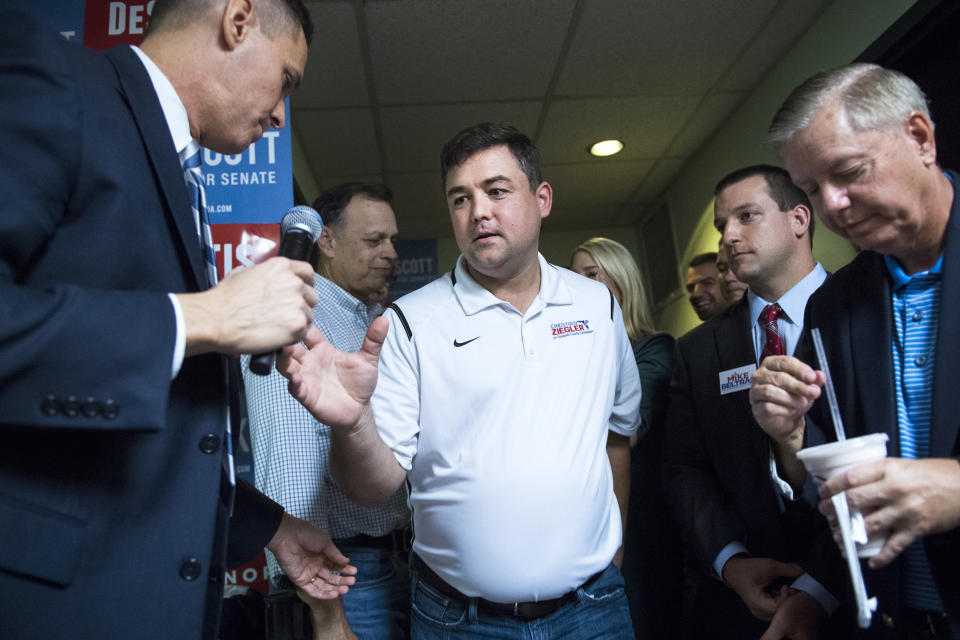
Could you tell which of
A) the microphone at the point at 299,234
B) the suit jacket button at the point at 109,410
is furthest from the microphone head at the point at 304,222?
the suit jacket button at the point at 109,410

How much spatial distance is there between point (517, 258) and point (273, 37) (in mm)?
889

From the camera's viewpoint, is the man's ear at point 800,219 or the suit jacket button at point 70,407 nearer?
the suit jacket button at point 70,407

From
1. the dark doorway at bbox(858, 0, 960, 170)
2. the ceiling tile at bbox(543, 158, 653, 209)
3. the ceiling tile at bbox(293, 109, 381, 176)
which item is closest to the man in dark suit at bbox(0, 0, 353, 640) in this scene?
the dark doorway at bbox(858, 0, 960, 170)

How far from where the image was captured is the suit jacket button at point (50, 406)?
75 cm

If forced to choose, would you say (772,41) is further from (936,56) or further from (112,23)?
(112,23)

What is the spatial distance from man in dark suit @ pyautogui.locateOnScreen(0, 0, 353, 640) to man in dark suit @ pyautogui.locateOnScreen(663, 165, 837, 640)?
123 centimetres

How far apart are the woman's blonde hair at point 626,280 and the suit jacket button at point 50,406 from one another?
239cm

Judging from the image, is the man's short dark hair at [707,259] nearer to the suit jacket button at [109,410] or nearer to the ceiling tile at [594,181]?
the ceiling tile at [594,181]

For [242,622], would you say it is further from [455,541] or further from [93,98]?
[93,98]

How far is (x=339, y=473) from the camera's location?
1.50m

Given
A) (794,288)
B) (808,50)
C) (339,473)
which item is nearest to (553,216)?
(808,50)

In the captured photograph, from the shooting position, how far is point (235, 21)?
3.82 ft

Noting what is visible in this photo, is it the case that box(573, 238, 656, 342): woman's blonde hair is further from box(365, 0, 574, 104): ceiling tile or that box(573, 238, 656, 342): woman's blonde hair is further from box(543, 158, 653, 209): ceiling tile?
box(543, 158, 653, 209): ceiling tile

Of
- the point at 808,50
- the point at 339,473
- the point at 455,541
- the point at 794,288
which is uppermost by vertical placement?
the point at 808,50
